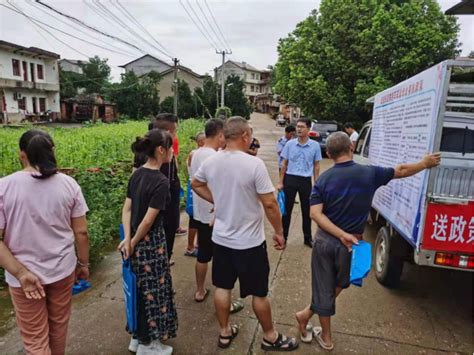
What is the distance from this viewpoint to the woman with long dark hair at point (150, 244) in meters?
2.23

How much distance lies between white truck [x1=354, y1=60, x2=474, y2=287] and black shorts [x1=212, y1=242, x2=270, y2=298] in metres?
1.28

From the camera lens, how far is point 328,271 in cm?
244

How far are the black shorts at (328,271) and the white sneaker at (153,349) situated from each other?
44.3 inches

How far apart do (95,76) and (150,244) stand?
49.6 meters

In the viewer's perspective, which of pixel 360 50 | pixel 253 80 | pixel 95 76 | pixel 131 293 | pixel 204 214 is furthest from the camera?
pixel 253 80

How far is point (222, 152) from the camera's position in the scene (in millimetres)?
2332

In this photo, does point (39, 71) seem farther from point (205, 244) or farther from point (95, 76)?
point (205, 244)

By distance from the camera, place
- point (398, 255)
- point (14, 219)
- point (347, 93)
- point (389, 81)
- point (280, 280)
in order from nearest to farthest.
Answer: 1. point (14, 219)
2. point (398, 255)
3. point (280, 280)
4. point (389, 81)
5. point (347, 93)

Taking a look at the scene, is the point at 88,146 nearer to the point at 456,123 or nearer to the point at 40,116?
the point at 456,123

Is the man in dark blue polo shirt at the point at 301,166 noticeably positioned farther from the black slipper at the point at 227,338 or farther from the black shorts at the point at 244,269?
the black shorts at the point at 244,269

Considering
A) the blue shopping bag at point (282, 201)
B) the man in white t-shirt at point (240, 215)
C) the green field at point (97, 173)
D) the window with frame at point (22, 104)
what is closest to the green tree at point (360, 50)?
the green field at point (97, 173)

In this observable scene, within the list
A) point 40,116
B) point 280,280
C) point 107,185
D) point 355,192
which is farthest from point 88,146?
point 40,116

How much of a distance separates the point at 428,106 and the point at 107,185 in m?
4.22

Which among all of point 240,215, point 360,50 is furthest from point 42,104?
point 240,215
